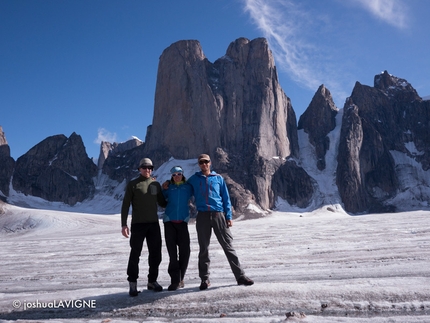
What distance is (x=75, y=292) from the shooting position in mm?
5809

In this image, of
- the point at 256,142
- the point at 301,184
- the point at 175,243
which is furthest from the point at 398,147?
the point at 175,243

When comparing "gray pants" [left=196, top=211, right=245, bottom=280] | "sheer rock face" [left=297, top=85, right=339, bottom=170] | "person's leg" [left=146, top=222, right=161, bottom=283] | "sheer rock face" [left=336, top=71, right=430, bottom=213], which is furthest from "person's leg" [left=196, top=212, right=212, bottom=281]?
"sheer rock face" [left=297, top=85, right=339, bottom=170]

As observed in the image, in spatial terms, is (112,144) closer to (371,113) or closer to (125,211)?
(371,113)

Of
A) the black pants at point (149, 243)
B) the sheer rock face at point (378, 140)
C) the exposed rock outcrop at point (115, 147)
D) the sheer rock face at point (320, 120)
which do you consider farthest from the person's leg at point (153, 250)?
the exposed rock outcrop at point (115, 147)

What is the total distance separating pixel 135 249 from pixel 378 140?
278 ft

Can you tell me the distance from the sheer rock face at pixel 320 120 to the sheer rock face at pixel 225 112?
22.0 ft

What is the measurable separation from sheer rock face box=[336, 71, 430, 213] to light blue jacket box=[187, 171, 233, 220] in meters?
68.8

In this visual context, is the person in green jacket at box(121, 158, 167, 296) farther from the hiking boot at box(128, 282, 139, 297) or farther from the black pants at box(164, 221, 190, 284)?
the hiking boot at box(128, 282, 139, 297)

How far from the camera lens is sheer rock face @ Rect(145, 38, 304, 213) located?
66062 mm

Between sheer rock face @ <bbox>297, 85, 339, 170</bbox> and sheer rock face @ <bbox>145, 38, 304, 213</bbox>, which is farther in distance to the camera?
sheer rock face @ <bbox>297, 85, 339, 170</bbox>

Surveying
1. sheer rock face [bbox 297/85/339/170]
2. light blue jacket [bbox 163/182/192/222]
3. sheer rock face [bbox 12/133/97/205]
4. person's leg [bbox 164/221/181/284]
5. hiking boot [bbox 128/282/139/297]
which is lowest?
hiking boot [bbox 128/282/139/297]

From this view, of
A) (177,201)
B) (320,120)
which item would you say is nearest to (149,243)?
(177,201)

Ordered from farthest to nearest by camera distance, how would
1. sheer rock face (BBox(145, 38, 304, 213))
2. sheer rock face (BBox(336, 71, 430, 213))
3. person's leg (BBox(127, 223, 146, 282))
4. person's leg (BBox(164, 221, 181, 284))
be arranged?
sheer rock face (BBox(336, 71, 430, 213)) → sheer rock face (BBox(145, 38, 304, 213)) → person's leg (BBox(164, 221, 181, 284)) → person's leg (BBox(127, 223, 146, 282))

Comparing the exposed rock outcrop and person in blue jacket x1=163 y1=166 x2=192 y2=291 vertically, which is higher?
the exposed rock outcrop
